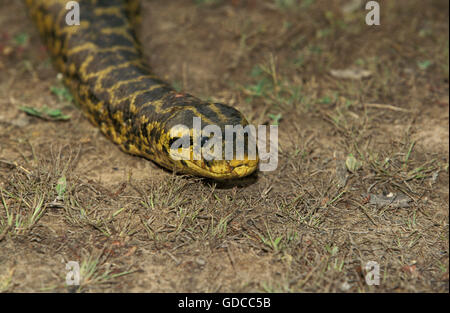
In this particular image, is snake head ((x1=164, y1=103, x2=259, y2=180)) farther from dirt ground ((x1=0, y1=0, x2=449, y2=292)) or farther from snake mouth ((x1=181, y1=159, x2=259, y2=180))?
dirt ground ((x1=0, y1=0, x2=449, y2=292))

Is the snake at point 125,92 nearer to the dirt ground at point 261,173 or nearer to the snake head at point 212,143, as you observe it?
the snake head at point 212,143

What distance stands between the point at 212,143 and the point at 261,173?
0.85 metres

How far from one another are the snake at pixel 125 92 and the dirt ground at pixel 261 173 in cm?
22

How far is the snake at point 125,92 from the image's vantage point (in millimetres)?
4047

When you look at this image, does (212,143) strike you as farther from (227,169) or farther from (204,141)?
(227,169)

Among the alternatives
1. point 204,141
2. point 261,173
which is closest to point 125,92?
point 204,141

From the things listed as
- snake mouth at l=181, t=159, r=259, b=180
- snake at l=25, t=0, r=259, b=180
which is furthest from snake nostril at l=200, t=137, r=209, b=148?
snake mouth at l=181, t=159, r=259, b=180

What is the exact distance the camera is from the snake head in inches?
154

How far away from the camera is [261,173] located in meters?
4.61

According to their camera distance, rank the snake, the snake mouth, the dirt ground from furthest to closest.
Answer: the snake < the snake mouth < the dirt ground

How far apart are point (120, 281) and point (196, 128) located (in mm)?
1301

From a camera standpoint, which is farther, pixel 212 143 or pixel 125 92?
pixel 125 92

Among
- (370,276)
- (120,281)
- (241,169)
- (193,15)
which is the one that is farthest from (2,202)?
(193,15)

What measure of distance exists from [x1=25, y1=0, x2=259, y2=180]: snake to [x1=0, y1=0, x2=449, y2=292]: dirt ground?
8.6 inches
